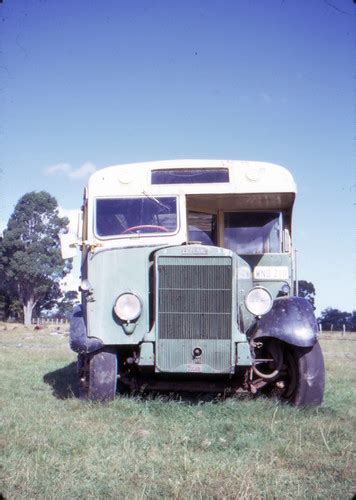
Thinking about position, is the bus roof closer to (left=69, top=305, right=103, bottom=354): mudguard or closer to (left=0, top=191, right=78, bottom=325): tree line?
(left=69, top=305, right=103, bottom=354): mudguard

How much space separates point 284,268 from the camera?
7203 millimetres

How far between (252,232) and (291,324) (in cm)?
180

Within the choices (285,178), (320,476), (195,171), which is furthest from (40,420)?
(285,178)

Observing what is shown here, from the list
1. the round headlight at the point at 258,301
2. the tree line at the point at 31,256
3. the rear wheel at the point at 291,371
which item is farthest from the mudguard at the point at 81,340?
the tree line at the point at 31,256

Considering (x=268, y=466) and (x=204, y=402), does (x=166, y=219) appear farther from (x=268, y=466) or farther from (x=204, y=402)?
(x=268, y=466)

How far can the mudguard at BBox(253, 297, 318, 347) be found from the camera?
579 centimetres

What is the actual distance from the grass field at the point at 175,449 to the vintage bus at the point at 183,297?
0.37m

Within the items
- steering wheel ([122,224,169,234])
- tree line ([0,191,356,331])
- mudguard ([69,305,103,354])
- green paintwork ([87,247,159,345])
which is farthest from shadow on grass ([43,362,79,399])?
tree line ([0,191,356,331])

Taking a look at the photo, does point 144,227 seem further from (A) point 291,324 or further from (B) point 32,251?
(B) point 32,251

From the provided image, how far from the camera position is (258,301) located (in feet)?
19.7

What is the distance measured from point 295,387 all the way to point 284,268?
1.72 meters

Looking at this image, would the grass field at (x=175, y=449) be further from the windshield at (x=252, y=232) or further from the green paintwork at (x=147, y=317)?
the windshield at (x=252, y=232)

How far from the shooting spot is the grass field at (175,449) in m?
3.34

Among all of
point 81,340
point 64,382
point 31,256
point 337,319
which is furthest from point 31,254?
point 337,319
